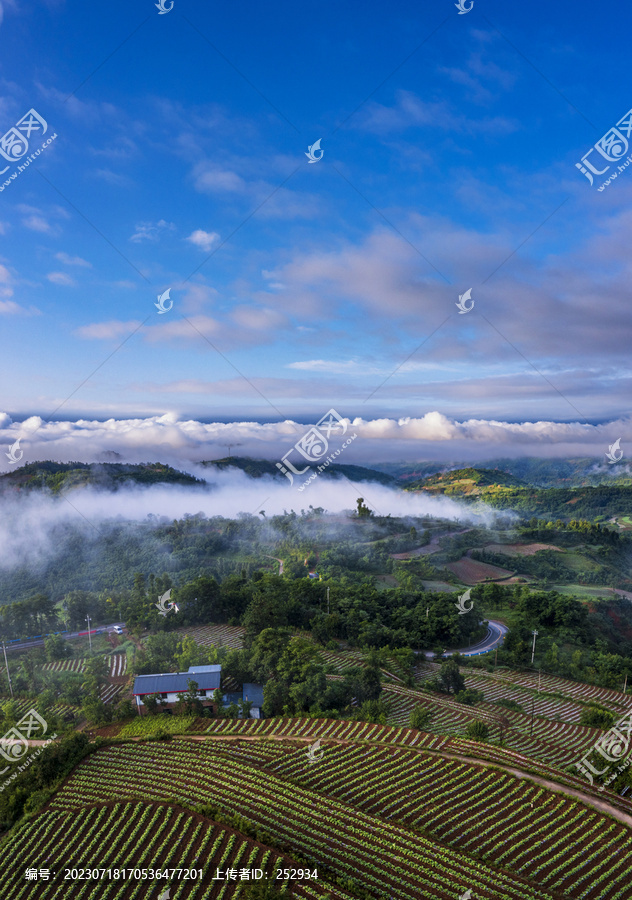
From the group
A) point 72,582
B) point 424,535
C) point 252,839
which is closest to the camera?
point 252,839

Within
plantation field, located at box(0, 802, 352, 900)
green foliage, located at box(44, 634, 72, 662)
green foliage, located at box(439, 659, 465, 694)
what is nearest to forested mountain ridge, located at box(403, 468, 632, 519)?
green foliage, located at box(439, 659, 465, 694)

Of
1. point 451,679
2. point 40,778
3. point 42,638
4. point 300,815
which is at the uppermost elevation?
point 300,815

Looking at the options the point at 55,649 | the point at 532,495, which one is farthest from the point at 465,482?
the point at 55,649

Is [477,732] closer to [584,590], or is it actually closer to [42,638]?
[42,638]

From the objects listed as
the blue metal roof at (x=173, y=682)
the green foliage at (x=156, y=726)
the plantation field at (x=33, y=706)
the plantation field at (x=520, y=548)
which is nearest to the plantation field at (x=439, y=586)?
the plantation field at (x=520, y=548)

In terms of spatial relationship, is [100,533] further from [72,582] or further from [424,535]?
[424,535]

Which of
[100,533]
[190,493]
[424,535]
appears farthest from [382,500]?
[100,533]

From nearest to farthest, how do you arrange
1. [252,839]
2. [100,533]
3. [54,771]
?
[252,839]
[54,771]
[100,533]

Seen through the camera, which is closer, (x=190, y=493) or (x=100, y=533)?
(x=100, y=533)

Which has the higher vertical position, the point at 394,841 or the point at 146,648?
the point at 394,841
